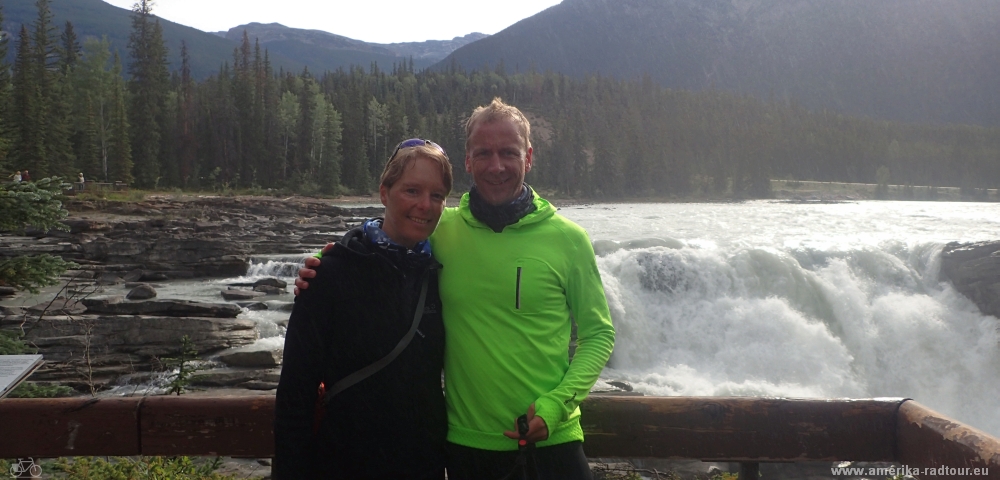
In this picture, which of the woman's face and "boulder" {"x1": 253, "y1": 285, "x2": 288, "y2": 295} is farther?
"boulder" {"x1": 253, "y1": 285, "x2": 288, "y2": 295}

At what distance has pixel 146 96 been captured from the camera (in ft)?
202

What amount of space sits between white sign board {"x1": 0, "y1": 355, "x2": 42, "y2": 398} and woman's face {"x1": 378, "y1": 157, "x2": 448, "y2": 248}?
6.39ft

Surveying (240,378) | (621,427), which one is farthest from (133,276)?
(621,427)

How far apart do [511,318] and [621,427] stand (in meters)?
1.02

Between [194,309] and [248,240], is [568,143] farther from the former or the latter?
[194,309]

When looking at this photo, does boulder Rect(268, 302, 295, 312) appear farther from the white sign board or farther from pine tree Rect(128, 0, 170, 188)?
pine tree Rect(128, 0, 170, 188)

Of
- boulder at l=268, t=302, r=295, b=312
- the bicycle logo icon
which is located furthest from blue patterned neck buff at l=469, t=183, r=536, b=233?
boulder at l=268, t=302, r=295, b=312

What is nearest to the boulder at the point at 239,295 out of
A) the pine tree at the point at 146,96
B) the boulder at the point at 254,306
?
the boulder at the point at 254,306

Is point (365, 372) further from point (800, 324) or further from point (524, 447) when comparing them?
point (800, 324)

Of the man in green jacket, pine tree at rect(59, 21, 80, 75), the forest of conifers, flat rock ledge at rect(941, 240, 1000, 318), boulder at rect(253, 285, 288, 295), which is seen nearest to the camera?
the man in green jacket

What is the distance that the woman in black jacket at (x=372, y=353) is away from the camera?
→ 230cm

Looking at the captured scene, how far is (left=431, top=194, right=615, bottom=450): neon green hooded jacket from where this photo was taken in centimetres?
251

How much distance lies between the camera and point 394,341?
2381mm

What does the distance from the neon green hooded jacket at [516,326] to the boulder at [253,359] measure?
10.8 meters
